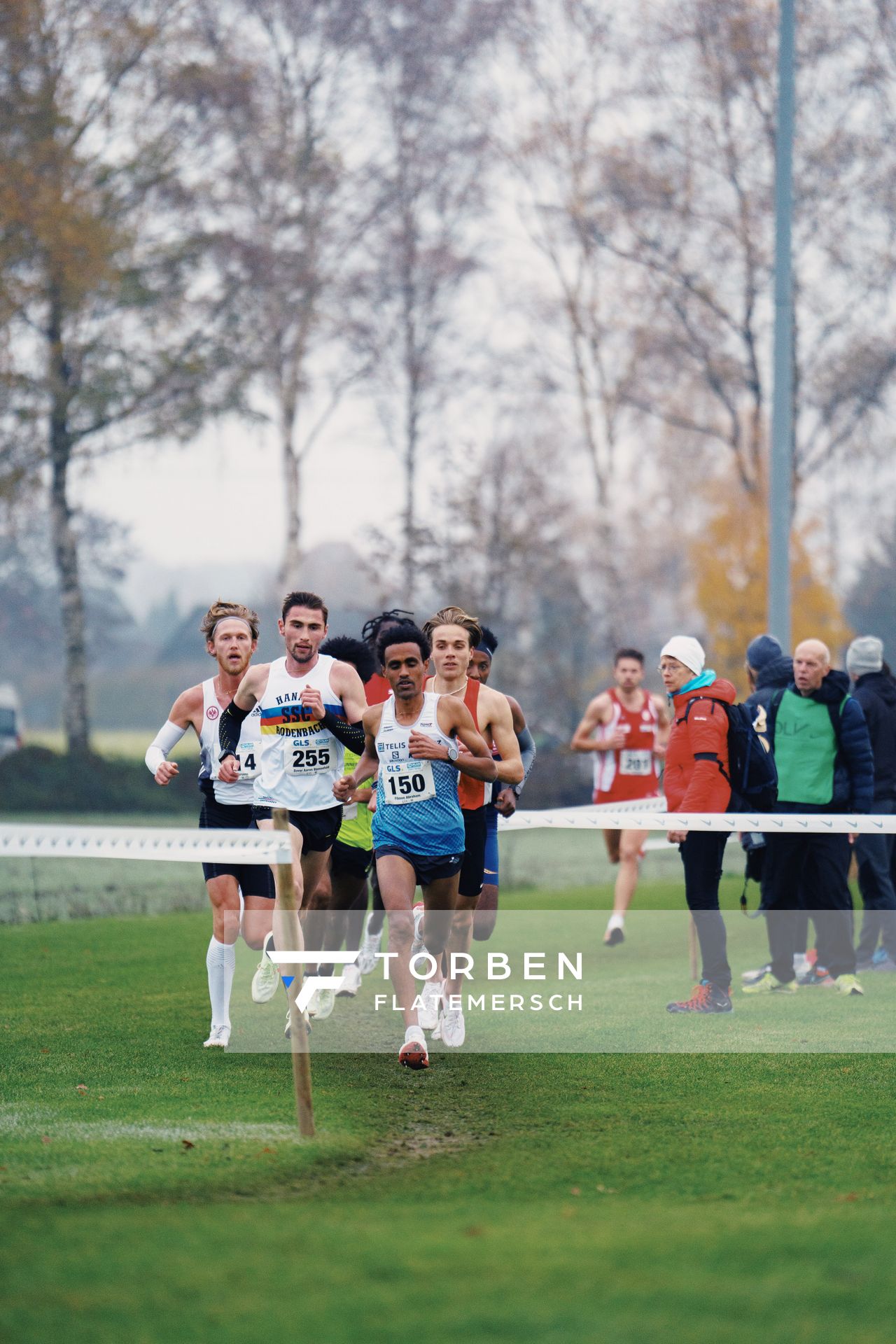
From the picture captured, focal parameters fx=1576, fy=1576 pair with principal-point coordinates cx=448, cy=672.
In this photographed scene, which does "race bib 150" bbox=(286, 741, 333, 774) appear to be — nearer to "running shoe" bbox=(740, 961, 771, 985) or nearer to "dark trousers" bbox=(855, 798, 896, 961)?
"running shoe" bbox=(740, 961, 771, 985)

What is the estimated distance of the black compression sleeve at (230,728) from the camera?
7773 millimetres

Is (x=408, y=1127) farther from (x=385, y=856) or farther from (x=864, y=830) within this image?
(x=864, y=830)

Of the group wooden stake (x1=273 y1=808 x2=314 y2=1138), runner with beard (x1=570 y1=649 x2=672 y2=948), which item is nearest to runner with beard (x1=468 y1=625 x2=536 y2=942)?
runner with beard (x1=570 y1=649 x2=672 y2=948)

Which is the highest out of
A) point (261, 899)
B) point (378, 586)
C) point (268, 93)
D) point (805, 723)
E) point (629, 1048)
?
point (268, 93)

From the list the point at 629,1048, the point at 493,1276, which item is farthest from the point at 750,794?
the point at 493,1276

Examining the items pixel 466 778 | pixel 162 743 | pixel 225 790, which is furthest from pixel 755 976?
pixel 162 743

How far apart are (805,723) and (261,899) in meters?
3.56

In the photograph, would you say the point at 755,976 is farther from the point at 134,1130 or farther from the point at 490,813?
the point at 134,1130

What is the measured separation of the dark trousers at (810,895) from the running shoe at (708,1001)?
0.95 metres

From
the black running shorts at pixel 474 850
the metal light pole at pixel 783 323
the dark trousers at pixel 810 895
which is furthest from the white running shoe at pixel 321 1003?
the metal light pole at pixel 783 323

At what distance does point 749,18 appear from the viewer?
1085 inches

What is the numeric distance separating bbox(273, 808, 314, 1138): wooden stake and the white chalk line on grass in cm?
10

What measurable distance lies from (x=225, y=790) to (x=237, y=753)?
21 centimetres

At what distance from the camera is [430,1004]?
7.87m
